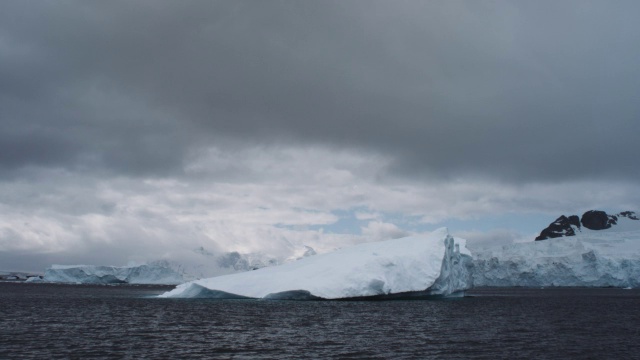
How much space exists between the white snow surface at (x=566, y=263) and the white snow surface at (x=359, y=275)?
91.2 metres

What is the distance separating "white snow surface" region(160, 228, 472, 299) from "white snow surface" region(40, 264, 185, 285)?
98.3 m

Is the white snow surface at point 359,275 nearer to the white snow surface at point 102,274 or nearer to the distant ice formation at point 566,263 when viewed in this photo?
the distant ice formation at point 566,263

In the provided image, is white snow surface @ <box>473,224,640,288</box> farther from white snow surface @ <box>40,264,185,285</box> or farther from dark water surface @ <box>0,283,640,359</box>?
dark water surface @ <box>0,283,640,359</box>

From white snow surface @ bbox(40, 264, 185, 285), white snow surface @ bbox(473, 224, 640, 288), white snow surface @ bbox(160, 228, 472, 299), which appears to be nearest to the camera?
white snow surface @ bbox(160, 228, 472, 299)

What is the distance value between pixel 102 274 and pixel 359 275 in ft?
384

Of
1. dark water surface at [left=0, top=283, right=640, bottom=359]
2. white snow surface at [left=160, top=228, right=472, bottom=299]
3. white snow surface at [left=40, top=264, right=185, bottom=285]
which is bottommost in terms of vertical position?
dark water surface at [left=0, top=283, right=640, bottom=359]

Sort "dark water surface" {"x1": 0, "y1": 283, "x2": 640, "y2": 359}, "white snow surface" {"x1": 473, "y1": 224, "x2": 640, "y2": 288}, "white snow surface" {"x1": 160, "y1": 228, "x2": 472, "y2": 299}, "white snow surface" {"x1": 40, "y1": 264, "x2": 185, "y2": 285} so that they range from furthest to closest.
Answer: "white snow surface" {"x1": 40, "y1": 264, "x2": 185, "y2": 285} < "white snow surface" {"x1": 473, "y1": 224, "x2": 640, "y2": 288} < "white snow surface" {"x1": 160, "y1": 228, "x2": 472, "y2": 299} < "dark water surface" {"x1": 0, "y1": 283, "x2": 640, "y2": 359}

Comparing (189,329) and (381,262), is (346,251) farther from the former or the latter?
(189,329)

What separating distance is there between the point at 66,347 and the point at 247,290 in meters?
26.7

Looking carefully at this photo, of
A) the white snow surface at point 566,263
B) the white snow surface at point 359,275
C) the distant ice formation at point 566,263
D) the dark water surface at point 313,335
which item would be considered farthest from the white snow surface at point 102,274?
the dark water surface at point 313,335

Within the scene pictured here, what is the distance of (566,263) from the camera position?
439ft

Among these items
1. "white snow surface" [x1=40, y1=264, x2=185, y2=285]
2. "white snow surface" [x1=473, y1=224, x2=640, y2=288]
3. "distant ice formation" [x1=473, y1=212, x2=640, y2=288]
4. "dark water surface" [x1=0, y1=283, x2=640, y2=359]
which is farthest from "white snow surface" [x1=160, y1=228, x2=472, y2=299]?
"white snow surface" [x1=40, y1=264, x2=185, y2=285]

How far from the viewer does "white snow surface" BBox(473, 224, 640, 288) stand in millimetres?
128125

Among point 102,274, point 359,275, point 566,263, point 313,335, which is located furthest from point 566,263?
point 313,335
